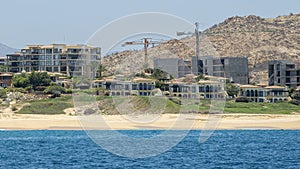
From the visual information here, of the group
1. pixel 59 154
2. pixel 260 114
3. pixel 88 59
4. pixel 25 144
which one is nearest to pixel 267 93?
pixel 260 114

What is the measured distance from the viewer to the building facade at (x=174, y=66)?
16062 cm

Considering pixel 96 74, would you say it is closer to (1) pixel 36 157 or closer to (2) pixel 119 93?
(2) pixel 119 93

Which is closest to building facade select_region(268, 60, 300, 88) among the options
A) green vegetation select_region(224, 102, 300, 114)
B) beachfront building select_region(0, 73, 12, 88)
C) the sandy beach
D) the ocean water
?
green vegetation select_region(224, 102, 300, 114)

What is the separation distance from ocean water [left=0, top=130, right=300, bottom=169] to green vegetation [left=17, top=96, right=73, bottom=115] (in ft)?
60.5

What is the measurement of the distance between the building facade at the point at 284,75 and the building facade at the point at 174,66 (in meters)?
19.9

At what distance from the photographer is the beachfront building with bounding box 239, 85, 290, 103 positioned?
131875 mm

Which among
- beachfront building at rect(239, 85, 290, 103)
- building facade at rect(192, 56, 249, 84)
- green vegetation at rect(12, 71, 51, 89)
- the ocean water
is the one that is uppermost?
building facade at rect(192, 56, 249, 84)

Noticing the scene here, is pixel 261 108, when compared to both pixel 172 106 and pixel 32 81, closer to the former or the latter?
pixel 172 106

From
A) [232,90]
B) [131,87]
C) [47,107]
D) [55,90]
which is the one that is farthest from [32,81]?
[232,90]

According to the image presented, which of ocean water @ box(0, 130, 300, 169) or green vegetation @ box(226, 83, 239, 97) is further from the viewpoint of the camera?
green vegetation @ box(226, 83, 239, 97)

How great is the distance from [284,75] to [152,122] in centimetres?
5136

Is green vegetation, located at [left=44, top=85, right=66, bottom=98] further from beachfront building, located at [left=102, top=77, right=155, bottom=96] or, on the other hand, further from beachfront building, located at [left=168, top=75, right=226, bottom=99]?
beachfront building, located at [left=168, top=75, right=226, bottom=99]

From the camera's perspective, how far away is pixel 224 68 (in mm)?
155750

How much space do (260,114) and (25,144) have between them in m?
44.8
